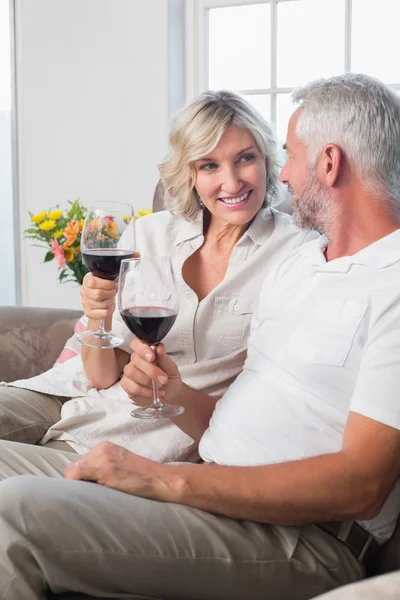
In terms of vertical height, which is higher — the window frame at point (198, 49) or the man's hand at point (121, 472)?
the window frame at point (198, 49)

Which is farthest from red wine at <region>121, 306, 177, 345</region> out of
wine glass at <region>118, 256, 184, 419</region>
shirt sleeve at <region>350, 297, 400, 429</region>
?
shirt sleeve at <region>350, 297, 400, 429</region>

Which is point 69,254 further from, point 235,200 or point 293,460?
point 293,460

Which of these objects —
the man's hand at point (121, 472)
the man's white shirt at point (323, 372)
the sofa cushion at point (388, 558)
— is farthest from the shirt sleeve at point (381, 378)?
the man's hand at point (121, 472)

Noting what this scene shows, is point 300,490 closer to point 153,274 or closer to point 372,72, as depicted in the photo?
point 153,274

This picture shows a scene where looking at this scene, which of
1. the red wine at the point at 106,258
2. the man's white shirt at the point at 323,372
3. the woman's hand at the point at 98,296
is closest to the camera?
the man's white shirt at the point at 323,372

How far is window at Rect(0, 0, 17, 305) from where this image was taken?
4250mm

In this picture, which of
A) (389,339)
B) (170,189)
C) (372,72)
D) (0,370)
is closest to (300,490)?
(389,339)

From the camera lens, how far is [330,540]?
1392 millimetres

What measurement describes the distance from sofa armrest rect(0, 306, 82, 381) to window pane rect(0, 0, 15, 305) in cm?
197

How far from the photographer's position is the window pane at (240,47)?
3.91m

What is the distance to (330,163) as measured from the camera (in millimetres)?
1571

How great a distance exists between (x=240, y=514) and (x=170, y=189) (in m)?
1.00

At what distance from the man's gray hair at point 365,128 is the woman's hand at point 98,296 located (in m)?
0.52

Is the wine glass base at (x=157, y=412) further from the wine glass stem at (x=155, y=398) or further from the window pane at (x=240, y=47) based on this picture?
the window pane at (x=240, y=47)
